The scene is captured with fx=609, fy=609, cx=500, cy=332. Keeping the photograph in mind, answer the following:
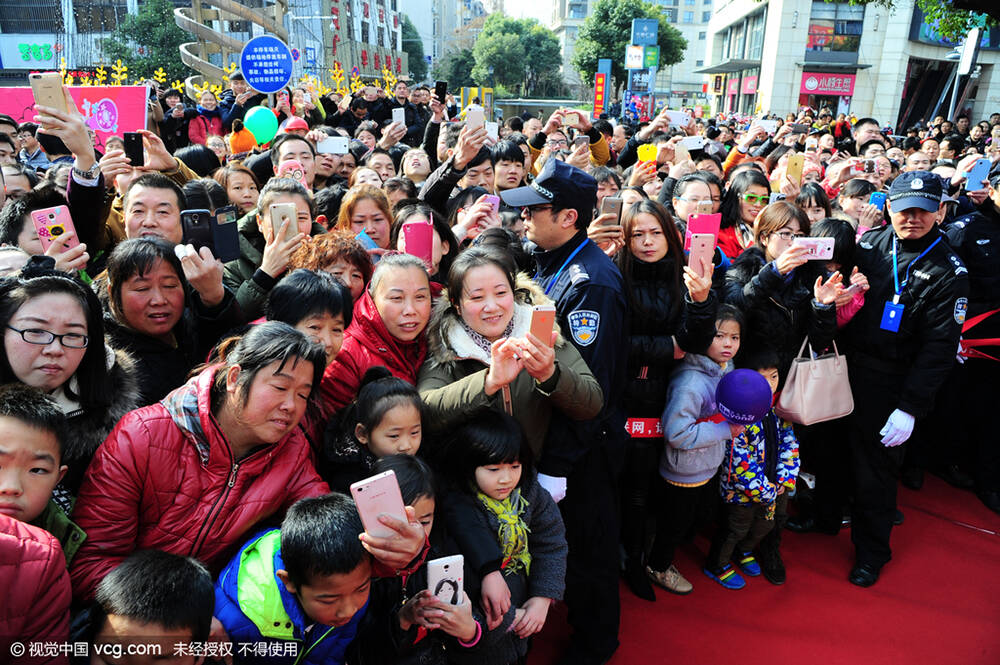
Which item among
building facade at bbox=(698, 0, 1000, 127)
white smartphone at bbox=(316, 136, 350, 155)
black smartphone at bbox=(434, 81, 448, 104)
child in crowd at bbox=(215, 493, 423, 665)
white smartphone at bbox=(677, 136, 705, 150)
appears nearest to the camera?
child in crowd at bbox=(215, 493, 423, 665)

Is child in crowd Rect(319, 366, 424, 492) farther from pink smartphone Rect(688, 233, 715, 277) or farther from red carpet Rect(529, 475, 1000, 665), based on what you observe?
red carpet Rect(529, 475, 1000, 665)

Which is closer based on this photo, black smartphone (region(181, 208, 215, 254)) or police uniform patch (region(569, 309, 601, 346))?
police uniform patch (region(569, 309, 601, 346))

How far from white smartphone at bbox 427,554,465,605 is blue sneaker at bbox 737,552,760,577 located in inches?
85.2

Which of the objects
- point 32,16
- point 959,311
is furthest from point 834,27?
point 32,16

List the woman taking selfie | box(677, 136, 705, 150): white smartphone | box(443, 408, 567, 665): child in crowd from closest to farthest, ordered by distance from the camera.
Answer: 1. box(443, 408, 567, 665): child in crowd
2. the woman taking selfie
3. box(677, 136, 705, 150): white smartphone

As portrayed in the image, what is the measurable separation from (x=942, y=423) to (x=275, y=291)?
4.56m

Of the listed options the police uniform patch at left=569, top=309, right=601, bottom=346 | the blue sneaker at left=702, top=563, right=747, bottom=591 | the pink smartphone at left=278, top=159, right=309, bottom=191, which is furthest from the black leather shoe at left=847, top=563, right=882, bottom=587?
the pink smartphone at left=278, top=159, right=309, bottom=191

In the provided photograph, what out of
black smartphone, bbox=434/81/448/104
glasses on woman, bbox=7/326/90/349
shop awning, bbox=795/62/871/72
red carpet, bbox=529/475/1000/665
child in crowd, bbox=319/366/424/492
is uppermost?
shop awning, bbox=795/62/871/72

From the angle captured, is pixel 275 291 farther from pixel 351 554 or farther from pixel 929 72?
pixel 929 72

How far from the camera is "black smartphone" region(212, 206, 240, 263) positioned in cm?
259

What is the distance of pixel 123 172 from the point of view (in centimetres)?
309

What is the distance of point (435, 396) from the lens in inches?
80.6

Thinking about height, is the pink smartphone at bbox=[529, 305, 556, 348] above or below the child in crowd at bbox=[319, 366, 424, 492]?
above

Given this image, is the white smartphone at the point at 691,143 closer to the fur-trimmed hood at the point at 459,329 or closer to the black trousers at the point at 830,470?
the black trousers at the point at 830,470
